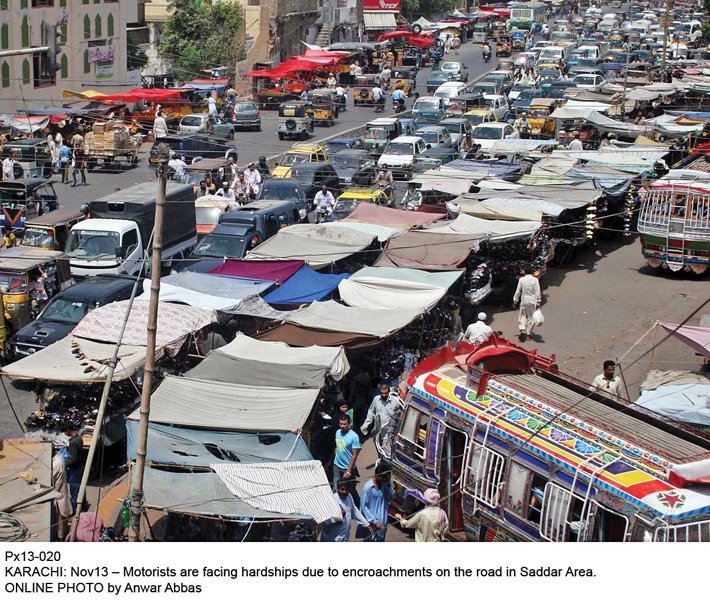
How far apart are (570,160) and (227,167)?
32.4 feet

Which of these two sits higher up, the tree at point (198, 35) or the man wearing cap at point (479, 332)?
the tree at point (198, 35)

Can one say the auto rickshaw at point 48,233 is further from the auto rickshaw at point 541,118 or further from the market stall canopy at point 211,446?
the auto rickshaw at point 541,118

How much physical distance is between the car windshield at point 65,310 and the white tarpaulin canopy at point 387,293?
425 centimetres

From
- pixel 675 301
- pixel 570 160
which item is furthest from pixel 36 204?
pixel 675 301

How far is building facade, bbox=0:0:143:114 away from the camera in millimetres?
36062

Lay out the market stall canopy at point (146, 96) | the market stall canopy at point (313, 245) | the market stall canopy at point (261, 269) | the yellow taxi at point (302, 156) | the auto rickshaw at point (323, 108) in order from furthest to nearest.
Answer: the auto rickshaw at point (323, 108)
the market stall canopy at point (146, 96)
the yellow taxi at point (302, 156)
the market stall canopy at point (313, 245)
the market stall canopy at point (261, 269)

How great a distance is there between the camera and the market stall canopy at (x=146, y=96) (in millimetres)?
36281

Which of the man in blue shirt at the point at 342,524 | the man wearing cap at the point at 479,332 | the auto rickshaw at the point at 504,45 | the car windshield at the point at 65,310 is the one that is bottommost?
the man in blue shirt at the point at 342,524

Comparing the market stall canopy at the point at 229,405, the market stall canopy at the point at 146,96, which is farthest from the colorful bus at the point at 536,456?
the market stall canopy at the point at 146,96

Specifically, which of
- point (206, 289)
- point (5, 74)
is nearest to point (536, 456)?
point (206, 289)

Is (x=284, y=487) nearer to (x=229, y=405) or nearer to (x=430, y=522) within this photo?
(x=430, y=522)

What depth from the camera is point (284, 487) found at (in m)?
8.96

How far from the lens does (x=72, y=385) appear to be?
11.7m

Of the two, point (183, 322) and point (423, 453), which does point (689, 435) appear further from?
point (183, 322)
